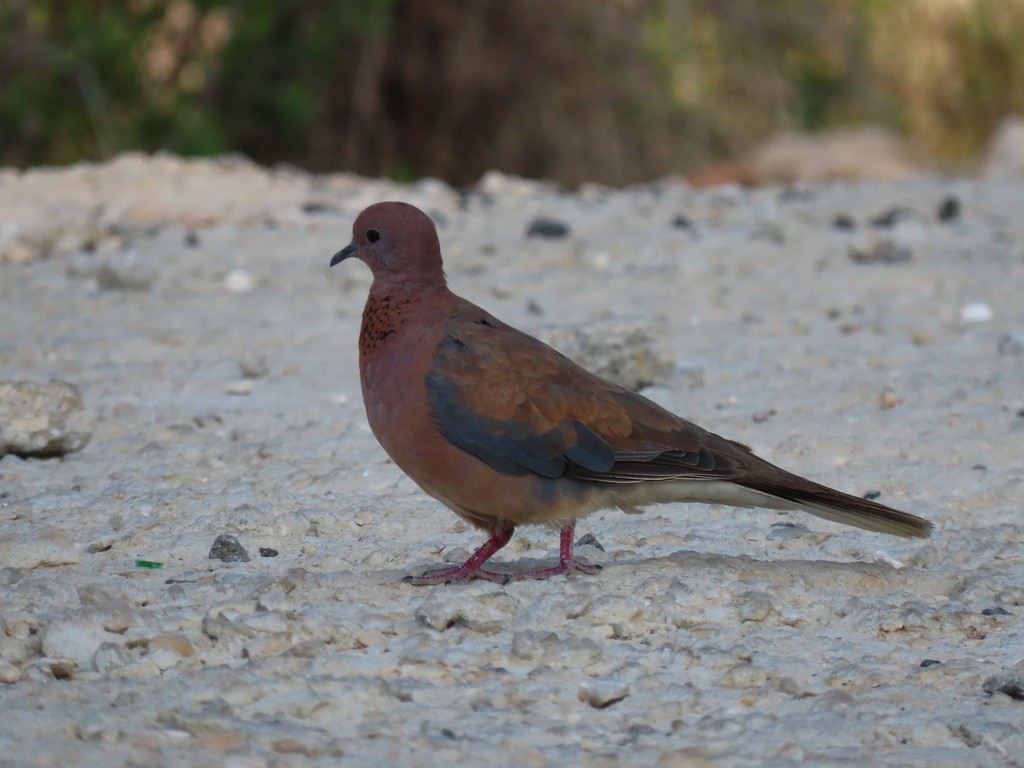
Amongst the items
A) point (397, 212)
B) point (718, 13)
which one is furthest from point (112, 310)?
point (718, 13)

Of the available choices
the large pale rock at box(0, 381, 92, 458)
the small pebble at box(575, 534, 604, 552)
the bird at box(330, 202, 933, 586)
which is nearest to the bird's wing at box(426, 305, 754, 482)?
the bird at box(330, 202, 933, 586)

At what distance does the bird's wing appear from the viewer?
141 inches

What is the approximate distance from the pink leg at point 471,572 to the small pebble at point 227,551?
52 centimetres

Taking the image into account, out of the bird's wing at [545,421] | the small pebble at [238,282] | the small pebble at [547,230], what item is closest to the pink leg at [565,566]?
the bird's wing at [545,421]

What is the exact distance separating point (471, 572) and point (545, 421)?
399 millimetres

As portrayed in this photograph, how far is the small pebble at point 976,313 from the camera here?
258 inches

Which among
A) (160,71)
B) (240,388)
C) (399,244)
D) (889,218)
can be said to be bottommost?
(240,388)

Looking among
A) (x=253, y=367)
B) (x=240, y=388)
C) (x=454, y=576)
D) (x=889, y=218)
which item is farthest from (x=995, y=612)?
(x=889, y=218)

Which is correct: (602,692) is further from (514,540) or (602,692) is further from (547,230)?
(547,230)

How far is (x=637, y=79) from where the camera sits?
12867mm

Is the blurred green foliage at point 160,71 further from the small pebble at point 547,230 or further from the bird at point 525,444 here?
the bird at point 525,444

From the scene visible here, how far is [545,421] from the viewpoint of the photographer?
3.63m

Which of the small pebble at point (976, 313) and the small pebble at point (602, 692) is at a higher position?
the small pebble at point (976, 313)

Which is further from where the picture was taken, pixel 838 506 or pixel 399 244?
pixel 399 244
